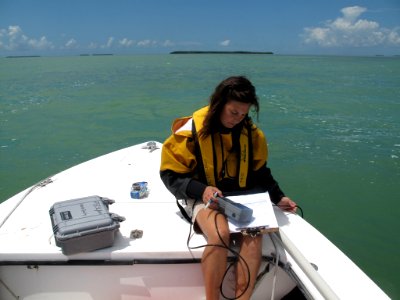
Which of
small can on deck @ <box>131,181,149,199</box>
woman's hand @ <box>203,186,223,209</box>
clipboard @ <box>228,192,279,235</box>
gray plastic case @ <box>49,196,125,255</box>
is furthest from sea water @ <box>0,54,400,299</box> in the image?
gray plastic case @ <box>49,196,125,255</box>

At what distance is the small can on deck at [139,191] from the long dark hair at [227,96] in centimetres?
79

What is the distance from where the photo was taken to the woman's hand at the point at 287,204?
238 cm

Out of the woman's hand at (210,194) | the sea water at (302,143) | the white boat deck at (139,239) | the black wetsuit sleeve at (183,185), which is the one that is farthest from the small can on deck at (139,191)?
the sea water at (302,143)

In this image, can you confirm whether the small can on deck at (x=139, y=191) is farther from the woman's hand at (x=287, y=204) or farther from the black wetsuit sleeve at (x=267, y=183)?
the woman's hand at (x=287, y=204)

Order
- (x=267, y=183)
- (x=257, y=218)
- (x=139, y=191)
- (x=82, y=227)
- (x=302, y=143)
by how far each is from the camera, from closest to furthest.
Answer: (x=82, y=227) → (x=257, y=218) → (x=267, y=183) → (x=139, y=191) → (x=302, y=143)

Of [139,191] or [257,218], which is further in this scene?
[139,191]

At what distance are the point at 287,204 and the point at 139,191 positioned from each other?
1.06m

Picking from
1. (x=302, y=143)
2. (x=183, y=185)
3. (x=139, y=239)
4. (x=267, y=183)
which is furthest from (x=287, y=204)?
(x=302, y=143)

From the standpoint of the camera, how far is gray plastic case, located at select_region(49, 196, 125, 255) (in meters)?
1.75

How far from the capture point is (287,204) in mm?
2389

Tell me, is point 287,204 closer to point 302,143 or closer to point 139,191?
point 139,191

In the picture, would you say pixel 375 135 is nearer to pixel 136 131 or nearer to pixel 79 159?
pixel 136 131

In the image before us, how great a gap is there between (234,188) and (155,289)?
0.77 meters

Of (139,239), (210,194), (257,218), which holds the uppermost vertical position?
(210,194)
